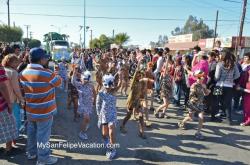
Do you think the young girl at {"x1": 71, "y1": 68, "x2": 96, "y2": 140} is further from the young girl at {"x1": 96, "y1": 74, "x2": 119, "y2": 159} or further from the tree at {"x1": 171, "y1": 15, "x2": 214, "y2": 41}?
the tree at {"x1": 171, "y1": 15, "x2": 214, "y2": 41}

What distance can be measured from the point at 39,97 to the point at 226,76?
585 centimetres

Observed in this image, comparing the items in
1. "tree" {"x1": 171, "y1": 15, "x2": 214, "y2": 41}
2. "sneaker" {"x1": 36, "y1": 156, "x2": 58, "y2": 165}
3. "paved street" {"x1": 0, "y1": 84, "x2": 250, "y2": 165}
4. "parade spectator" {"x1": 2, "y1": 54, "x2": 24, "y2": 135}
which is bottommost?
"paved street" {"x1": 0, "y1": 84, "x2": 250, "y2": 165}

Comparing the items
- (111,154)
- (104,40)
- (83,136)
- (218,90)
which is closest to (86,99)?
(83,136)

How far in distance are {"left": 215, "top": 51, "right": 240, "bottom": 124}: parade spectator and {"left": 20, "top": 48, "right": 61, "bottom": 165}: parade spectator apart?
5391 millimetres

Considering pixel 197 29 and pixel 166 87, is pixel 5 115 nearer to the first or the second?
pixel 166 87

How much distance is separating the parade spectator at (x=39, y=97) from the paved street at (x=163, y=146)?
20.8 inches

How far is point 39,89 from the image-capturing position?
452 centimetres

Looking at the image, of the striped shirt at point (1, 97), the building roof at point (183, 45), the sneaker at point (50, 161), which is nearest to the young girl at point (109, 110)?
the sneaker at point (50, 161)

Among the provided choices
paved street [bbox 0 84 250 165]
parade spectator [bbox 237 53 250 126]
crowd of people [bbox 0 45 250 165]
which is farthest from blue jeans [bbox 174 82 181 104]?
parade spectator [bbox 237 53 250 126]

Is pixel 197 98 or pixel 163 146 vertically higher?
pixel 197 98

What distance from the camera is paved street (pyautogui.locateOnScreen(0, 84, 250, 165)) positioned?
5.32 m

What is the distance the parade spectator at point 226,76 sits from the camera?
320 inches

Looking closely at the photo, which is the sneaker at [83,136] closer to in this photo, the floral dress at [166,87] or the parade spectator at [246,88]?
the floral dress at [166,87]

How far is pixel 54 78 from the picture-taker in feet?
15.0
